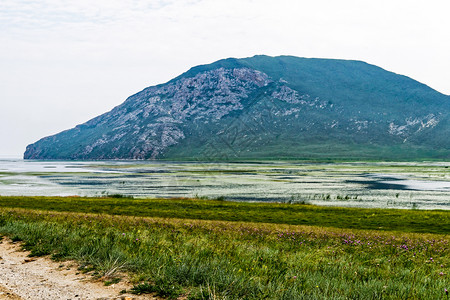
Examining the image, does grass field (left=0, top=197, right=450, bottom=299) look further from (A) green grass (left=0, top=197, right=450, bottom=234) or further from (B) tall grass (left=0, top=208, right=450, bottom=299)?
(A) green grass (left=0, top=197, right=450, bottom=234)

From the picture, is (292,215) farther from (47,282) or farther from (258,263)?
(47,282)

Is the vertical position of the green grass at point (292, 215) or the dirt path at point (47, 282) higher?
the dirt path at point (47, 282)

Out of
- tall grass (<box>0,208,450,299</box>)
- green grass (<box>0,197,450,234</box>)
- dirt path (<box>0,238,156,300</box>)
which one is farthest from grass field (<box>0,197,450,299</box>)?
green grass (<box>0,197,450,234</box>)

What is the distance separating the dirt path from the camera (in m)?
8.31

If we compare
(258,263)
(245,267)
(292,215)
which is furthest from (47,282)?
(292,215)

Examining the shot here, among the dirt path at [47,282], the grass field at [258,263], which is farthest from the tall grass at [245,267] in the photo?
the dirt path at [47,282]

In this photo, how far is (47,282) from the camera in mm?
9227

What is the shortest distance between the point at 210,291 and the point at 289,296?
1.59 metres

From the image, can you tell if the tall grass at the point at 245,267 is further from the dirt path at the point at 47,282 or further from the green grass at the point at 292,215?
the green grass at the point at 292,215

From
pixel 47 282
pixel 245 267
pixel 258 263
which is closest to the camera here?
pixel 47 282

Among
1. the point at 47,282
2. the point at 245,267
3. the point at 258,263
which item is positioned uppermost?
the point at 47,282

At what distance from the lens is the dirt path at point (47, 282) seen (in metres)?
8.31

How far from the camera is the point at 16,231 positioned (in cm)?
1477

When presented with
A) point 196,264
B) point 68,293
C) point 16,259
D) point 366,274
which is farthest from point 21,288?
point 366,274
